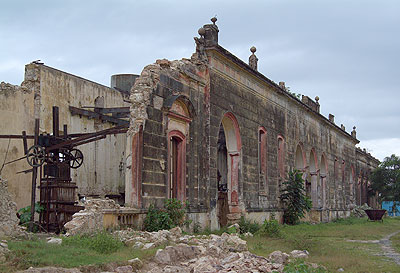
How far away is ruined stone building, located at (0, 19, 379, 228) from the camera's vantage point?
13.2 meters

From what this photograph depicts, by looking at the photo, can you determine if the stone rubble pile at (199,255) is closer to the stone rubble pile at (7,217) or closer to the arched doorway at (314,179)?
the stone rubble pile at (7,217)

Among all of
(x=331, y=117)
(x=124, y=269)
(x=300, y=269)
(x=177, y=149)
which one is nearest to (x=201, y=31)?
(x=177, y=149)

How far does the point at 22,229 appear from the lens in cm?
1007

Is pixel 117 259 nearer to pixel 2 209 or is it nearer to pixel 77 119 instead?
pixel 2 209

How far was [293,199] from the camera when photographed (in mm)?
22516

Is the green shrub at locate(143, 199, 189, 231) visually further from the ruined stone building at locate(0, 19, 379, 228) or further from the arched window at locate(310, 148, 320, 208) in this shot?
the arched window at locate(310, 148, 320, 208)

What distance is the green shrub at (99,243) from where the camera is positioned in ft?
29.8

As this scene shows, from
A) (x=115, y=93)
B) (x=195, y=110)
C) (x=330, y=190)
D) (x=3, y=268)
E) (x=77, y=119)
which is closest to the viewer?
(x=3, y=268)

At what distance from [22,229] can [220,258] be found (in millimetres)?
4021

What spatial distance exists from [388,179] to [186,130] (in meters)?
34.0

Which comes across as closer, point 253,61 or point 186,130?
point 186,130

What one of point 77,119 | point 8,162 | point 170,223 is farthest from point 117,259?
point 77,119

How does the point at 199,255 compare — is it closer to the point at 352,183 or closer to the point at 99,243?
the point at 99,243

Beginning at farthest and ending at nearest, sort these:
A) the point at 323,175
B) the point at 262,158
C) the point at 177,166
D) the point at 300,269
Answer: the point at 323,175 < the point at 262,158 < the point at 177,166 < the point at 300,269
